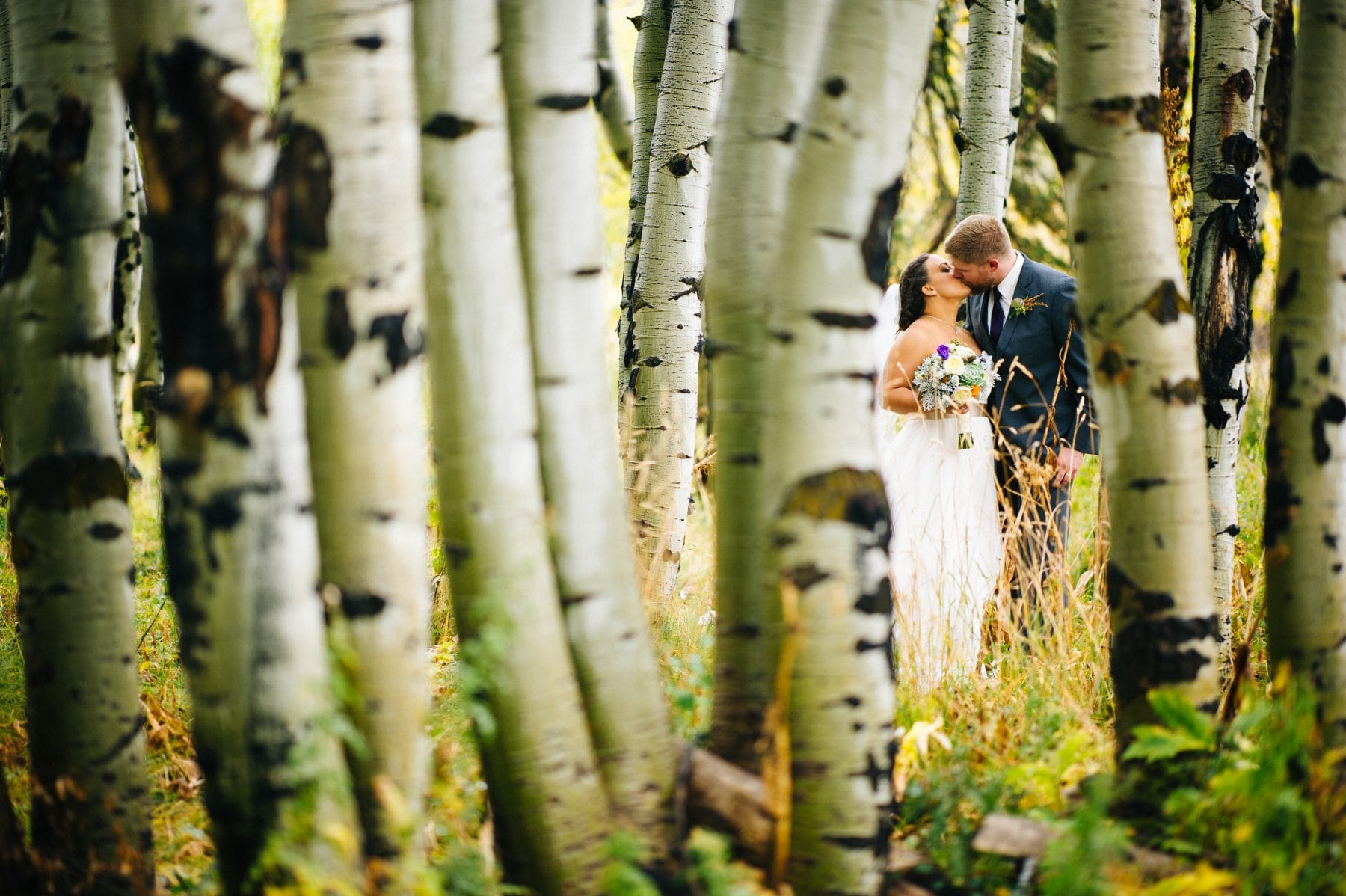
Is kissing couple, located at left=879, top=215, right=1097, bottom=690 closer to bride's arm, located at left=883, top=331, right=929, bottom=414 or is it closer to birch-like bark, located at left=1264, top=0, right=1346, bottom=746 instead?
bride's arm, located at left=883, top=331, right=929, bottom=414

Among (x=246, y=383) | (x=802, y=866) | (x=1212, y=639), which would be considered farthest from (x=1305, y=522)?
(x=246, y=383)

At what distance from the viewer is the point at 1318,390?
2.15 meters

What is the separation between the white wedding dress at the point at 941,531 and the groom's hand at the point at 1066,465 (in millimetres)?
286

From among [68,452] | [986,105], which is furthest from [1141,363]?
[986,105]

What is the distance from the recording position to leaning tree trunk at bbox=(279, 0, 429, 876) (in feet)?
5.31

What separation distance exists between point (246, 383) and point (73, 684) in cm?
86

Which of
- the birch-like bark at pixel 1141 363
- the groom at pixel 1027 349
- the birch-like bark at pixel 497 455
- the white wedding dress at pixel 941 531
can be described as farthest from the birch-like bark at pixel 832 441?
the groom at pixel 1027 349

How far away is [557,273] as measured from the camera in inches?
70.9

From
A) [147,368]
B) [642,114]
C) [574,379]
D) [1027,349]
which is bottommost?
[574,379]

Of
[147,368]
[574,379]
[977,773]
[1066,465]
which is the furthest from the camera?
[147,368]

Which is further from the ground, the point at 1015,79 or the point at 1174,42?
the point at 1174,42

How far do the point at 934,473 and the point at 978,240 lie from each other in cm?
104

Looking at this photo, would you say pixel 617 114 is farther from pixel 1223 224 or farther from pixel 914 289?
pixel 1223 224

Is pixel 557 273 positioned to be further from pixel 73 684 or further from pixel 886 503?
pixel 73 684
